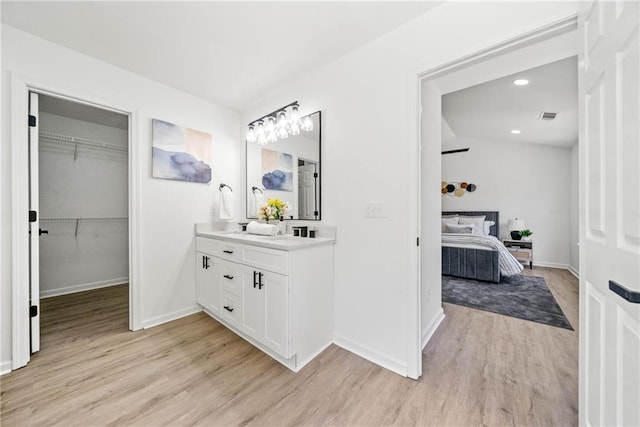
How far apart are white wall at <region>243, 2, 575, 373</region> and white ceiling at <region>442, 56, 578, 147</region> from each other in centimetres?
145

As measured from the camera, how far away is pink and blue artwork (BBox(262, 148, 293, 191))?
2.55 metres

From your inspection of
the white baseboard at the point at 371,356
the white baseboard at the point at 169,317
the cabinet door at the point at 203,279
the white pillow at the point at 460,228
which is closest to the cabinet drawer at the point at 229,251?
the cabinet door at the point at 203,279

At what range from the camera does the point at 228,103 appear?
9.71 feet

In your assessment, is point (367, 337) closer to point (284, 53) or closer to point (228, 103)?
point (284, 53)

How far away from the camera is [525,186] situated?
5160mm

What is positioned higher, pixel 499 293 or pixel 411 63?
pixel 411 63

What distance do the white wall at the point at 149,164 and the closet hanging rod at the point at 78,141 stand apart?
1.85 meters

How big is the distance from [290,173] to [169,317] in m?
1.89

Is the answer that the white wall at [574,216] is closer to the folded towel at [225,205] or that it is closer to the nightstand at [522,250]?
the nightstand at [522,250]

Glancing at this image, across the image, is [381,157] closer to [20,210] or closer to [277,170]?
[277,170]

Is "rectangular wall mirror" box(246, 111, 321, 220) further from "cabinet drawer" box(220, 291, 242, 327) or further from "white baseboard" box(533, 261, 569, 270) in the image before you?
"white baseboard" box(533, 261, 569, 270)

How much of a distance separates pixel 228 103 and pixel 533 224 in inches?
234

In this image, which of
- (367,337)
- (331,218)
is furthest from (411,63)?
(367,337)

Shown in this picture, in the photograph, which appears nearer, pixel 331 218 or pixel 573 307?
pixel 331 218
